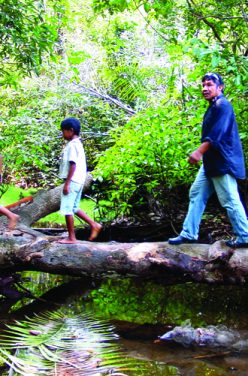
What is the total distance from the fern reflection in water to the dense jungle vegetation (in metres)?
2.99

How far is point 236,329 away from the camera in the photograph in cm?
454

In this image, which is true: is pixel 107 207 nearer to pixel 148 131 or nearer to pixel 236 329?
pixel 148 131

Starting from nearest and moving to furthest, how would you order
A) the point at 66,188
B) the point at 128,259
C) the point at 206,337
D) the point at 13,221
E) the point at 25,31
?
1. the point at 206,337
2. the point at 128,259
3. the point at 66,188
4. the point at 13,221
5. the point at 25,31

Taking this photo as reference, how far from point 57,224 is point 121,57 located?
5506 mm

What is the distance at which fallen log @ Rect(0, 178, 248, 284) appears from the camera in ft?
15.7

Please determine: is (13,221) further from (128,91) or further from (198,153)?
(128,91)

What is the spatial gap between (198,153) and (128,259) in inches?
58.0

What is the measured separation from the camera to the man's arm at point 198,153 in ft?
14.5

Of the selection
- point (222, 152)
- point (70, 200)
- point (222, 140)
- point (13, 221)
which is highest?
point (222, 140)

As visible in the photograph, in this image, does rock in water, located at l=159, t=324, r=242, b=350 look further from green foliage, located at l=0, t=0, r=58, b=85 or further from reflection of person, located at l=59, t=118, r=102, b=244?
green foliage, located at l=0, t=0, r=58, b=85

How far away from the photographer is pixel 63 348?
396cm

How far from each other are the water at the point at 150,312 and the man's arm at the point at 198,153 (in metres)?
1.76

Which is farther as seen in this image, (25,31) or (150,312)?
(25,31)

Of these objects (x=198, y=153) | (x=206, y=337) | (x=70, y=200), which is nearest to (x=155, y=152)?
(x=70, y=200)
